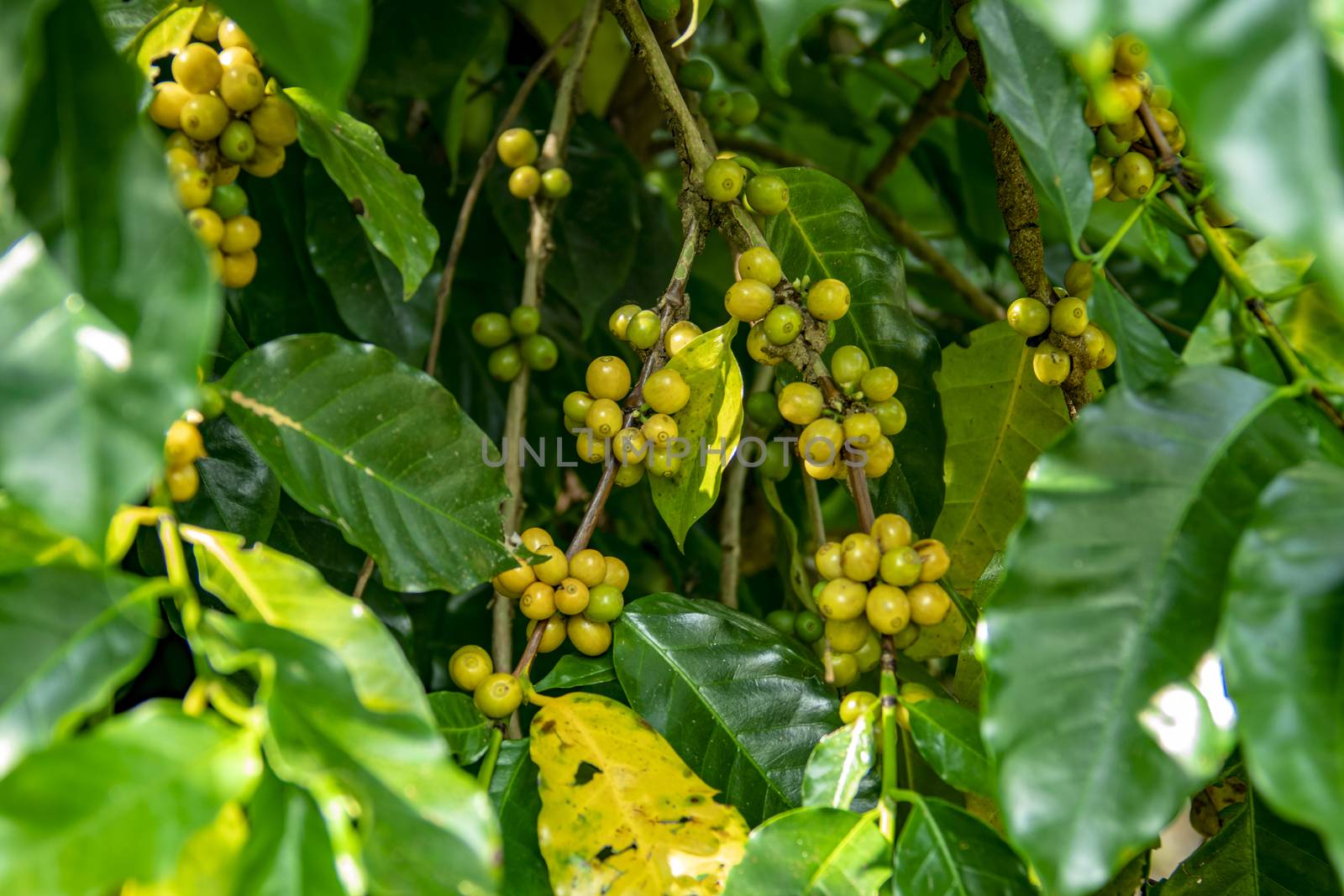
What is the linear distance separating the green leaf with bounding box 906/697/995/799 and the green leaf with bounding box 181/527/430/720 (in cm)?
28

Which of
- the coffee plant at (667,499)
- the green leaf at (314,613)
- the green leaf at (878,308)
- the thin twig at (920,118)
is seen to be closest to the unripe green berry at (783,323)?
the coffee plant at (667,499)

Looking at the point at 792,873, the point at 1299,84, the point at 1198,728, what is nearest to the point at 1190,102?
the point at 1299,84

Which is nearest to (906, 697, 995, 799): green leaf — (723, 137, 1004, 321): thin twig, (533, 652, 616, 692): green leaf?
(533, 652, 616, 692): green leaf

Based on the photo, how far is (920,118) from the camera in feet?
4.56

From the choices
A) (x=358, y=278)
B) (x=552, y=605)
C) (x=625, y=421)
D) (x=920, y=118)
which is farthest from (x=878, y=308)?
(x=920, y=118)

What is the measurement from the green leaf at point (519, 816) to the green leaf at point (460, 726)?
2 centimetres

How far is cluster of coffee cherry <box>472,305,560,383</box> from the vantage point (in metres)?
1.02

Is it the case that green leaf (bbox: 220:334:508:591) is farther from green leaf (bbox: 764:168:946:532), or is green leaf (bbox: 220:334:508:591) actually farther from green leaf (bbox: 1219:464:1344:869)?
green leaf (bbox: 1219:464:1344:869)

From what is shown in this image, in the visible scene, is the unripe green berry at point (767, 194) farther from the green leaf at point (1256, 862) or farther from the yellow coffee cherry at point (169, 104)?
the green leaf at point (1256, 862)

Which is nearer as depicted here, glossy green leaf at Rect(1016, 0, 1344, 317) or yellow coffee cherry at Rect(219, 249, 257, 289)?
glossy green leaf at Rect(1016, 0, 1344, 317)

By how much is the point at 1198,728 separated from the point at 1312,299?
28 centimetres

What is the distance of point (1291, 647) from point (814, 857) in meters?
0.25

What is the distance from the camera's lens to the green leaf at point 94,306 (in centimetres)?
42

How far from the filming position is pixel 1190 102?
399mm
